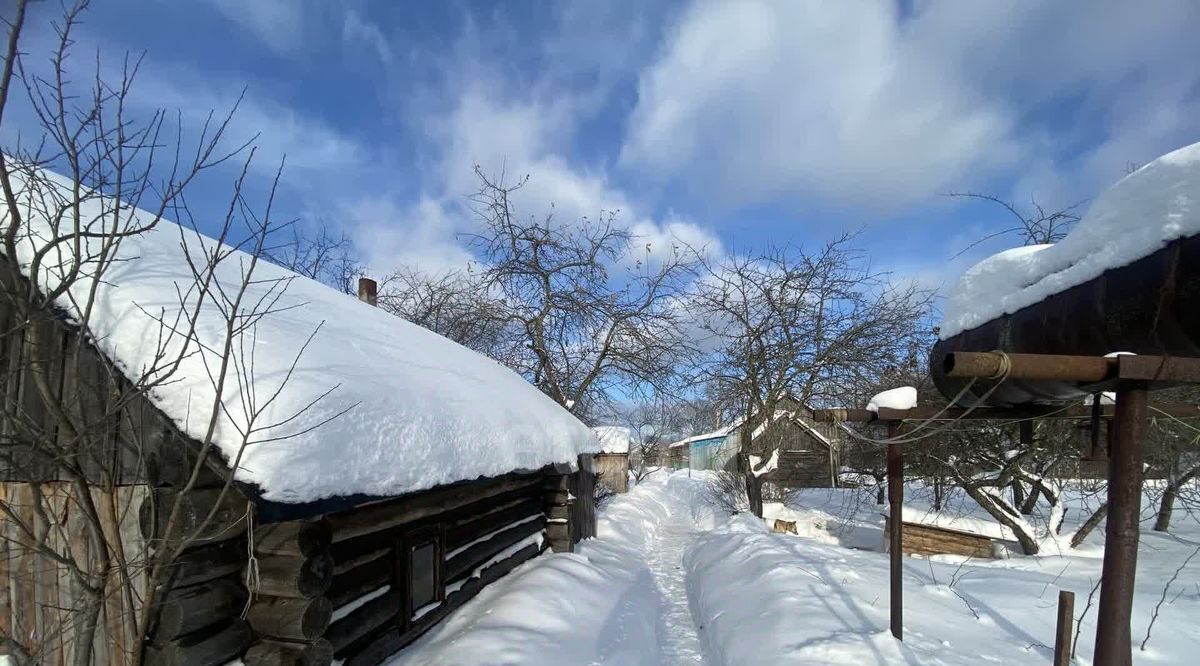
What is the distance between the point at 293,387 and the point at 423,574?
2786mm

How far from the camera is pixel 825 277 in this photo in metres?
13.5

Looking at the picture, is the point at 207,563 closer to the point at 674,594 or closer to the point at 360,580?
the point at 360,580

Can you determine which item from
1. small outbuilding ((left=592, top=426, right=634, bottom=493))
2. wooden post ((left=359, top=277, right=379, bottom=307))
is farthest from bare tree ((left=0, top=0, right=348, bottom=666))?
small outbuilding ((left=592, top=426, right=634, bottom=493))

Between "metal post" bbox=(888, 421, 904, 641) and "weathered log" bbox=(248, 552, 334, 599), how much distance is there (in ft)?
13.8

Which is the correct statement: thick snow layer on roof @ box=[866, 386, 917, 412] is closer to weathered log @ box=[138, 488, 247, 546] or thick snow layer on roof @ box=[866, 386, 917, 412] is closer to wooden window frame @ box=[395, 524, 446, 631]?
wooden window frame @ box=[395, 524, 446, 631]

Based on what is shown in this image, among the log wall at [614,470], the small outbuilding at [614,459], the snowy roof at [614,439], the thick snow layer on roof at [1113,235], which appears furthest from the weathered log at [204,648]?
the snowy roof at [614,439]

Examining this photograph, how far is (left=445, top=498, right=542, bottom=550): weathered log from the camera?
5.56 m

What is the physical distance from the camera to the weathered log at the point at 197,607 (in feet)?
9.30

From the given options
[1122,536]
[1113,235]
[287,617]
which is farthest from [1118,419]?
[287,617]

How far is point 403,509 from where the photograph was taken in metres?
4.36

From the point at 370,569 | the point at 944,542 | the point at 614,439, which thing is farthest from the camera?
the point at 614,439

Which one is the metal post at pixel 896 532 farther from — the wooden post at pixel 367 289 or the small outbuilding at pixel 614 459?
the small outbuilding at pixel 614 459

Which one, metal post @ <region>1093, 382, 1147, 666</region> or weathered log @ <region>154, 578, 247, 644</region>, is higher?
metal post @ <region>1093, 382, 1147, 666</region>

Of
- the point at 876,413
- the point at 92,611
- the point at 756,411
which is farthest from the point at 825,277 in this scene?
the point at 92,611
